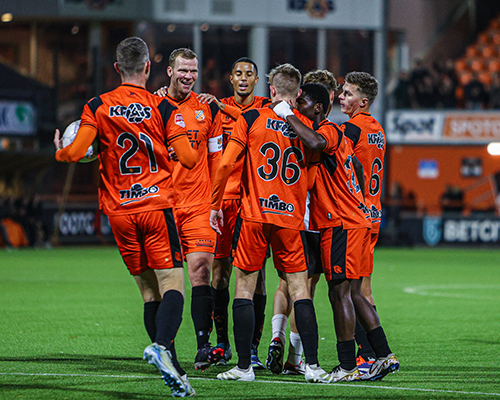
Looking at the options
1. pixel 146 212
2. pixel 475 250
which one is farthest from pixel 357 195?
pixel 475 250

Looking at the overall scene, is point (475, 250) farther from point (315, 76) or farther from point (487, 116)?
point (315, 76)

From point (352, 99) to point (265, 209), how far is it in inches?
49.9

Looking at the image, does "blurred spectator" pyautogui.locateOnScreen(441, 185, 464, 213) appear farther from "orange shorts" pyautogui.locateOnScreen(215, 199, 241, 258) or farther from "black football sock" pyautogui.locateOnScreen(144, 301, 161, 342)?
"black football sock" pyautogui.locateOnScreen(144, 301, 161, 342)

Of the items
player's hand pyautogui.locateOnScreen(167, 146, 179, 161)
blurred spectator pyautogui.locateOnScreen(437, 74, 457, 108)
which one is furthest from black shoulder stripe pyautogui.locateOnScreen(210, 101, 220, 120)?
blurred spectator pyautogui.locateOnScreen(437, 74, 457, 108)

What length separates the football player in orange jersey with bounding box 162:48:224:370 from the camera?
6.60 metres

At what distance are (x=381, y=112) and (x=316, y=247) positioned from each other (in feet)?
76.2

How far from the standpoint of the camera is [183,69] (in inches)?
260

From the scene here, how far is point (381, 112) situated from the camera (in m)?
28.8

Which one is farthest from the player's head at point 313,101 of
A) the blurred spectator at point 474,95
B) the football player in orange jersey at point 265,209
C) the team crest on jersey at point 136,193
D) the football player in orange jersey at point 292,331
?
the blurred spectator at point 474,95

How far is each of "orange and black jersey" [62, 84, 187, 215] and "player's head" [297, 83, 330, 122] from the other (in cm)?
112

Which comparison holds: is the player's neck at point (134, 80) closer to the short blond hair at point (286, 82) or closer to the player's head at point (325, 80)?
the short blond hair at point (286, 82)

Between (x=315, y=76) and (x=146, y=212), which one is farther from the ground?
(x=315, y=76)

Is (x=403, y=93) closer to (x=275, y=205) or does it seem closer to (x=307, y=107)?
(x=307, y=107)

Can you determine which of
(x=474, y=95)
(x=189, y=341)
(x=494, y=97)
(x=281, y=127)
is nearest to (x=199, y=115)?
(x=281, y=127)
